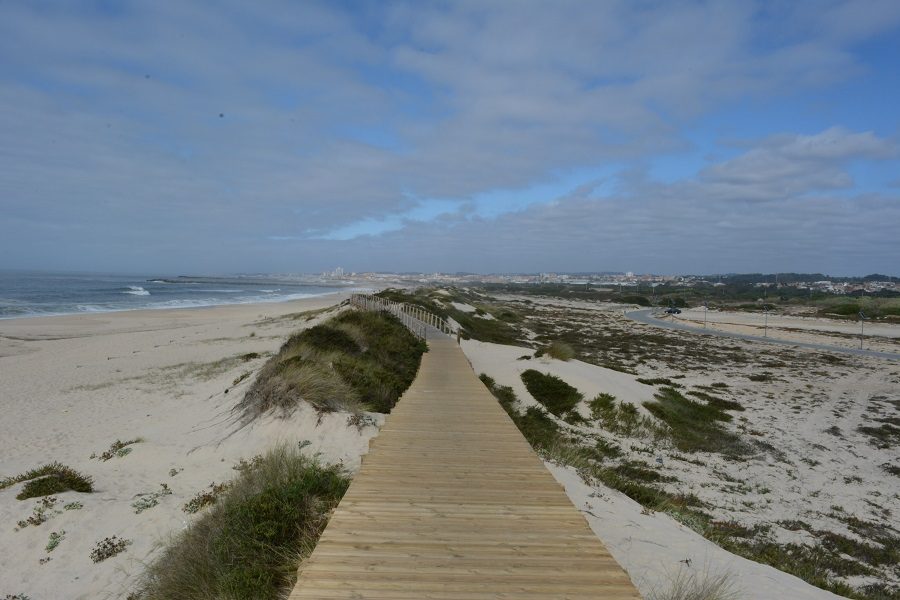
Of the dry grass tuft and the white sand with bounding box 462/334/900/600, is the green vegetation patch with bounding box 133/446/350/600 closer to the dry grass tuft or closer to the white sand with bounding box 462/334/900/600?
the dry grass tuft

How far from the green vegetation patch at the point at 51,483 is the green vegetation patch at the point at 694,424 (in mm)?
14859

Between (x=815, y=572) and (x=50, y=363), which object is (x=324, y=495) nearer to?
(x=815, y=572)

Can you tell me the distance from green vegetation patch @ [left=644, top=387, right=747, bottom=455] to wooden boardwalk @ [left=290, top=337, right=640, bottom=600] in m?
9.94

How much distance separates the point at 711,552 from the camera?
6.18m

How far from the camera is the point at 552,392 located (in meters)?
17.1

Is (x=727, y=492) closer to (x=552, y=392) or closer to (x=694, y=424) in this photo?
(x=694, y=424)

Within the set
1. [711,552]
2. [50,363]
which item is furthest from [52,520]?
[50,363]

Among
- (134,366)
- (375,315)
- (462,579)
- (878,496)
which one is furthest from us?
(375,315)

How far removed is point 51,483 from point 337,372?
227 inches

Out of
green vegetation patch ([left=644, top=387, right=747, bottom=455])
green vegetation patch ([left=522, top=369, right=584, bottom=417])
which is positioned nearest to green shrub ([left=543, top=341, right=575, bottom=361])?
green vegetation patch ([left=522, top=369, right=584, bottom=417])

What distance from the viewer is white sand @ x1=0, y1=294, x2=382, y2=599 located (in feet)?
19.3

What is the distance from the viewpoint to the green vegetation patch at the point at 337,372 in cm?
1011

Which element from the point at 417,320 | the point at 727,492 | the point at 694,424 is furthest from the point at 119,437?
the point at 694,424

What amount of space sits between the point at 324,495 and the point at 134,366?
19941 mm
